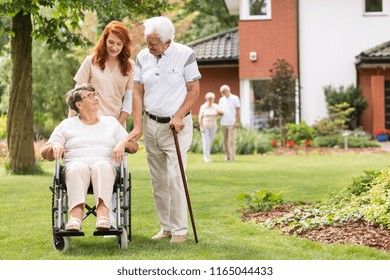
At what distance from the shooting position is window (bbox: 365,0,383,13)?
24.7 metres

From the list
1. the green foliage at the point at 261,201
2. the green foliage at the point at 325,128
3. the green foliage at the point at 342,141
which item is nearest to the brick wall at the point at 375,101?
the green foliage at the point at 325,128

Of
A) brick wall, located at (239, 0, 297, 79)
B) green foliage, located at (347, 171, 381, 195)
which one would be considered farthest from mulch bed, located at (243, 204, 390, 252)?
brick wall, located at (239, 0, 297, 79)

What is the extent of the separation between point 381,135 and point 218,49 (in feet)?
18.5

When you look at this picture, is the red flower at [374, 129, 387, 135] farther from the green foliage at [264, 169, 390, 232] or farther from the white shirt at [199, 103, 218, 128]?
the green foliage at [264, 169, 390, 232]

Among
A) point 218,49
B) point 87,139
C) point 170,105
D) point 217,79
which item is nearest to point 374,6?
point 218,49

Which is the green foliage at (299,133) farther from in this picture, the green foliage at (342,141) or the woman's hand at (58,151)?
the woman's hand at (58,151)

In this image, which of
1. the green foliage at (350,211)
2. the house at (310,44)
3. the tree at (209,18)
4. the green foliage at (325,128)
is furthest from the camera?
the tree at (209,18)

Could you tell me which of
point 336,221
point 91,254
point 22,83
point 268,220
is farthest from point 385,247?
point 22,83

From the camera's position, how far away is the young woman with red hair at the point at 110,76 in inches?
293

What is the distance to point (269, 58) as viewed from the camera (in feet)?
81.4

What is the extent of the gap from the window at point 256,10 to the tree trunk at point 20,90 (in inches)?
456

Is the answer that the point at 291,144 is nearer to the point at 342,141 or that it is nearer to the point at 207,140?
the point at 342,141

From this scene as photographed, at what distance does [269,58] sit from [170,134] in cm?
1783

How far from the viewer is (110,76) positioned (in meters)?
7.50
